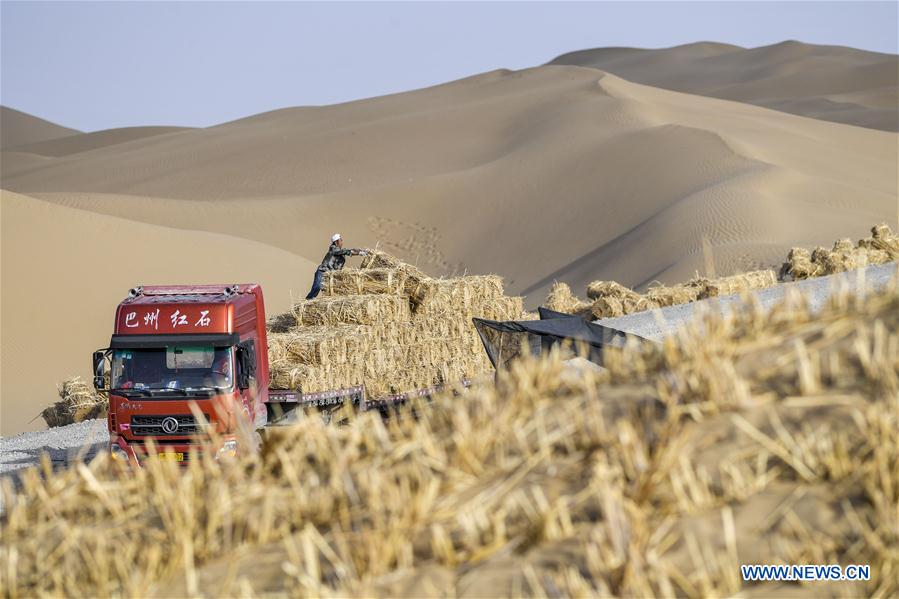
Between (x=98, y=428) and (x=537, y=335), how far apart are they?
34.2 feet

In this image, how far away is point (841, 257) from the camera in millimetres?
28688

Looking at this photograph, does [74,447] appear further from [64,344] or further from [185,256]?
[185,256]

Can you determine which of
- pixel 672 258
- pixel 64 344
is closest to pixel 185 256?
pixel 64 344

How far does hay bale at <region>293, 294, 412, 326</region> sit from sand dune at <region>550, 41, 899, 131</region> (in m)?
96.2

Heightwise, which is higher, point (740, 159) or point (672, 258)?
point (740, 159)

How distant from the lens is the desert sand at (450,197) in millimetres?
40531

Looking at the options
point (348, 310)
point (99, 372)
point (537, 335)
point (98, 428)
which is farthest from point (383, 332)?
point (98, 428)

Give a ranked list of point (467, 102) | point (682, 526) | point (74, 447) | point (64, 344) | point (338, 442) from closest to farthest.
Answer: point (682, 526) → point (338, 442) → point (74, 447) → point (64, 344) → point (467, 102)

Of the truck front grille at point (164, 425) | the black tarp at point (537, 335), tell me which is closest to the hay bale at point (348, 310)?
the black tarp at point (537, 335)

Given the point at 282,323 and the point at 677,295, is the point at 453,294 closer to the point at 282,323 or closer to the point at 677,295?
the point at 282,323

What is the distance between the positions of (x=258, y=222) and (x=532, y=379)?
217 feet

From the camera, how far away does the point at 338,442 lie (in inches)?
219

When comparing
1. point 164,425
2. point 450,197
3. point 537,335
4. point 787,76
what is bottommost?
point 164,425

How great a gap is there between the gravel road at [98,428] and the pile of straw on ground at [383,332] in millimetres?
2821
